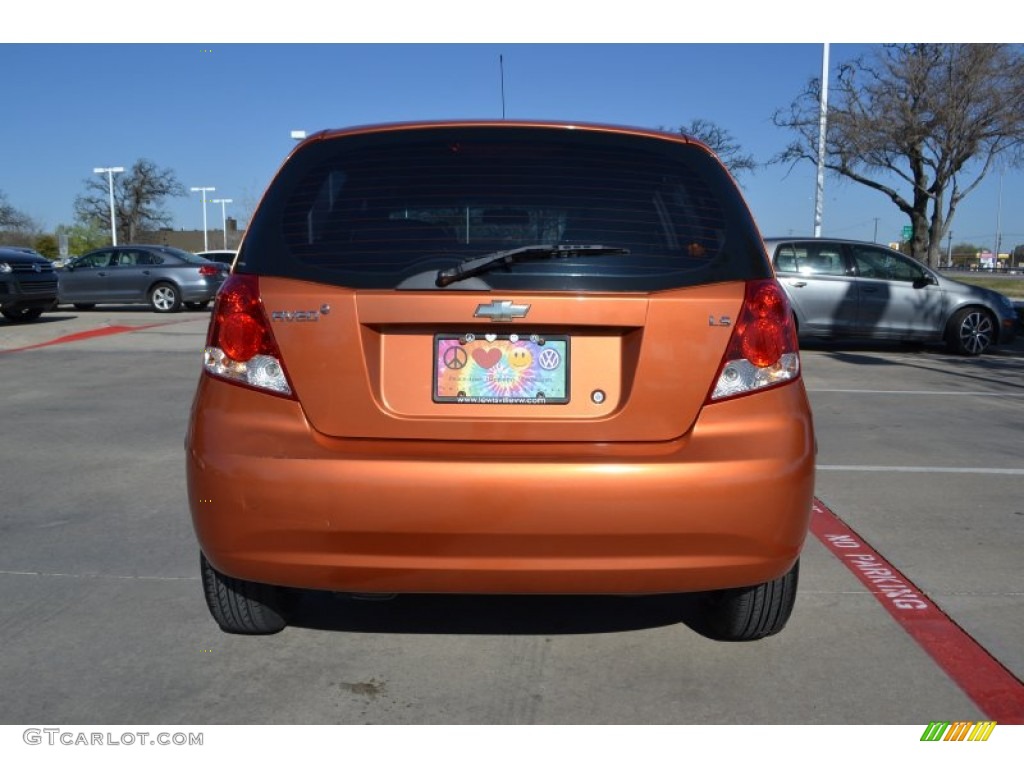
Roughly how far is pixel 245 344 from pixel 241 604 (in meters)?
0.98

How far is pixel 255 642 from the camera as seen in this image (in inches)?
134

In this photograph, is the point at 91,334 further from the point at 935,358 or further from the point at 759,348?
the point at 759,348

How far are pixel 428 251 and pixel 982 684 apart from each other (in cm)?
218

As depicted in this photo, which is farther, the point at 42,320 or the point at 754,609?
the point at 42,320

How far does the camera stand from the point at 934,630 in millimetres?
3502

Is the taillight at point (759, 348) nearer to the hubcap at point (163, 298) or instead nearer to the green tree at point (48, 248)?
the hubcap at point (163, 298)

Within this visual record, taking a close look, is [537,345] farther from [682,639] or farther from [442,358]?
[682,639]

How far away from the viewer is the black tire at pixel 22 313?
1617 cm

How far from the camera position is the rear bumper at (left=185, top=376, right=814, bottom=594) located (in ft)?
8.72

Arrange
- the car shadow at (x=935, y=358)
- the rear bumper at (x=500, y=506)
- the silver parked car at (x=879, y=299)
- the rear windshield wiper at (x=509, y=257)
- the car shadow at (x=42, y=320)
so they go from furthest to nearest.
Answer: the car shadow at (x=42, y=320) → the silver parked car at (x=879, y=299) → the car shadow at (x=935, y=358) → the rear windshield wiper at (x=509, y=257) → the rear bumper at (x=500, y=506)

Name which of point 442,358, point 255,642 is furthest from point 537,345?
point 255,642

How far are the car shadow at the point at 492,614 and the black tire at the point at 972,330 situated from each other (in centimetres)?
1122

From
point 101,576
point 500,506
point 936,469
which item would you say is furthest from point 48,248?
point 500,506

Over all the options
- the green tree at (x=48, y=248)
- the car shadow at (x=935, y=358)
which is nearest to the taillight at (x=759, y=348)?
the car shadow at (x=935, y=358)
